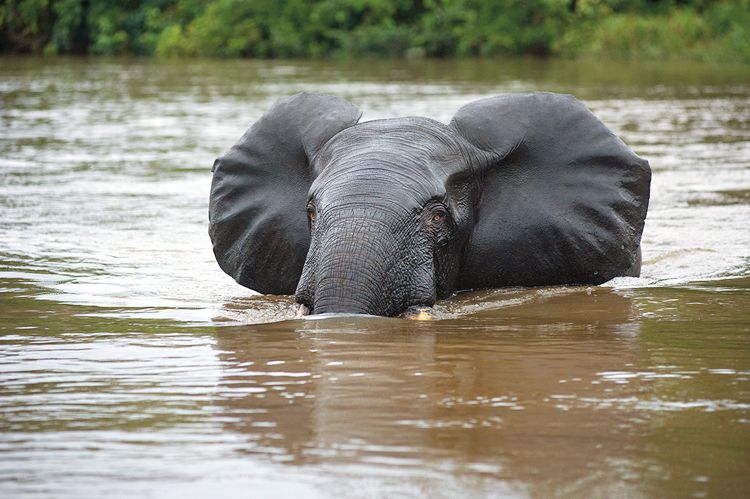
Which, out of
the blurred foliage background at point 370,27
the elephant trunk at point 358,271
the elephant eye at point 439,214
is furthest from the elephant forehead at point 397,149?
the blurred foliage background at point 370,27

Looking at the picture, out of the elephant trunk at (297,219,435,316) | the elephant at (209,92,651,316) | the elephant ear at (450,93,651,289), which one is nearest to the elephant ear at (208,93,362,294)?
the elephant at (209,92,651,316)

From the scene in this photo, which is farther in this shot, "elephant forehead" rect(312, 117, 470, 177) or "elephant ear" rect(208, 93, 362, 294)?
"elephant ear" rect(208, 93, 362, 294)

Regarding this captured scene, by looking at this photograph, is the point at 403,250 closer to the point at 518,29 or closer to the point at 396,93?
the point at 396,93

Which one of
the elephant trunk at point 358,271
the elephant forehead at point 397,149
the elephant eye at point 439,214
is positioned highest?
the elephant forehead at point 397,149

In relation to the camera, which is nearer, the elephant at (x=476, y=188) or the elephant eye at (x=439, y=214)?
the elephant eye at (x=439, y=214)

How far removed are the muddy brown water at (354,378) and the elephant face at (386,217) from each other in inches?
6.3

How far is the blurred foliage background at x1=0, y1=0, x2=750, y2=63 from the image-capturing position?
4003 cm

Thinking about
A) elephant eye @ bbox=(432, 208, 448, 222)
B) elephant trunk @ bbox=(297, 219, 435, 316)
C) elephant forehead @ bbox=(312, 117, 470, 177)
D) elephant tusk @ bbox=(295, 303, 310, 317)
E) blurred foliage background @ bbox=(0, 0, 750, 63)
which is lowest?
blurred foliage background @ bbox=(0, 0, 750, 63)

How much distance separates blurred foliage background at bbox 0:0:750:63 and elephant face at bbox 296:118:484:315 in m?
32.2

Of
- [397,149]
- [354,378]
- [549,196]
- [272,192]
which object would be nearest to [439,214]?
[397,149]

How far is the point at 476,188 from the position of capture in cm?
658

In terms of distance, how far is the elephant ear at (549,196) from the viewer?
668 cm

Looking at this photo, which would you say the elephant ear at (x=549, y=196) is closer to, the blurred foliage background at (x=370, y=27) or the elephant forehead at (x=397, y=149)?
the elephant forehead at (x=397, y=149)

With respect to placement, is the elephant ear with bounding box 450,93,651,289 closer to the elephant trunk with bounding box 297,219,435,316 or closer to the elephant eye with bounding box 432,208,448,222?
the elephant eye with bounding box 432,208,448,222
